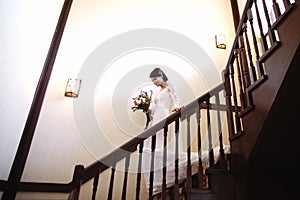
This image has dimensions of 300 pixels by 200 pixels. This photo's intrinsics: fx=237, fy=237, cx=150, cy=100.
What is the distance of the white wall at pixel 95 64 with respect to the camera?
236 cm

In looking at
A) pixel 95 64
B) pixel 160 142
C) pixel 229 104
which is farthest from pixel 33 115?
pixel 229 104

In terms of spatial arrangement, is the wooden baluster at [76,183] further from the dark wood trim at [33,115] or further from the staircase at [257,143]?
the dark wood trim at [33,115]

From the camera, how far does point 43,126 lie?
3.07 metres

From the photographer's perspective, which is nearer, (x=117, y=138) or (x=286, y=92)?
(x=286, y=92)

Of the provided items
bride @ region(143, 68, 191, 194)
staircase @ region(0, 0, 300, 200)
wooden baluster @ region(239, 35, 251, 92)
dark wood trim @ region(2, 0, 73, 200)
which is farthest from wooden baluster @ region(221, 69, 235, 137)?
dark wood trim @ region(2, 0, 73, 200)

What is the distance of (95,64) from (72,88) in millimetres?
577

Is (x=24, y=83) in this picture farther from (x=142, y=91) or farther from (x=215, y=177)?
(x=215, y=177)

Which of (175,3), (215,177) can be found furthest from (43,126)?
(175,3)

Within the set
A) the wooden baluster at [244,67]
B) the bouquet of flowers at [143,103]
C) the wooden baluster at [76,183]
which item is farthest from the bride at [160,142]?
the wooden baluster at [244,67]

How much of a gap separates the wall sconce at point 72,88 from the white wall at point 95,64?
9 centimetres

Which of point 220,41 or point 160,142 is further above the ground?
point 220,41

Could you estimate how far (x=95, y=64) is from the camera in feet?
12.0

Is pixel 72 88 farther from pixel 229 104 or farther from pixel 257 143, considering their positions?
pixel 257 143

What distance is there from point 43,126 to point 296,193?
9.30 feet
